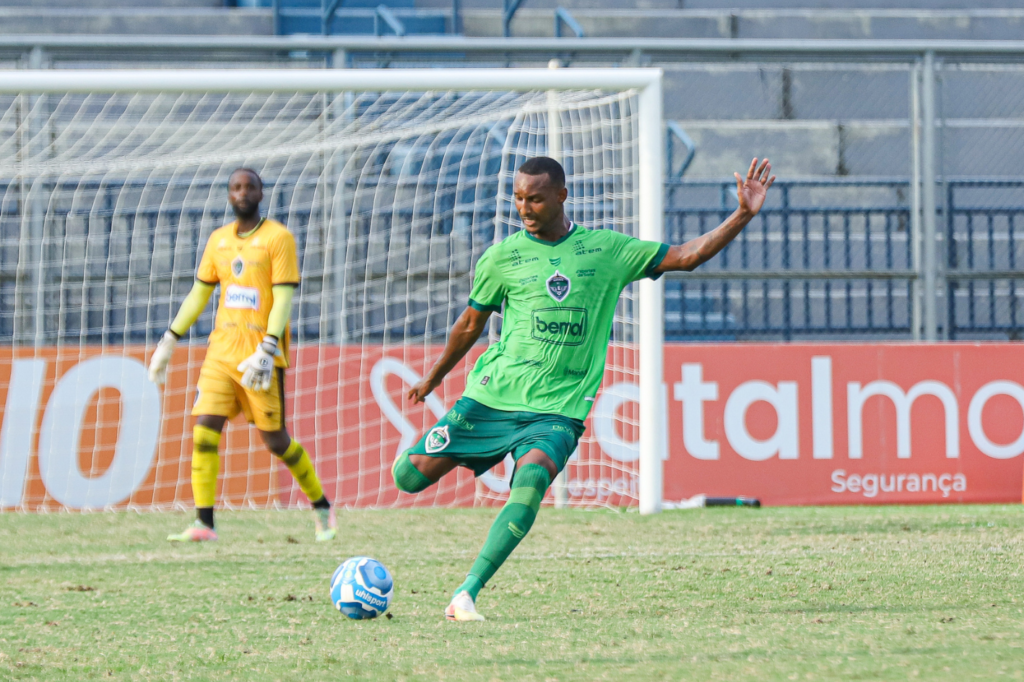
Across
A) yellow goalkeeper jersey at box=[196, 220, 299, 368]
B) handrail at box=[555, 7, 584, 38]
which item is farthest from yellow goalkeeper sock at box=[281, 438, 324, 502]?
handrail at box=[555, 7, 584, 38]

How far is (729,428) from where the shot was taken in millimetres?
9281

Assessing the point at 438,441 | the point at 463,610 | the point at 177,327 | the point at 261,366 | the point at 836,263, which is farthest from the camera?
the point at 836,263

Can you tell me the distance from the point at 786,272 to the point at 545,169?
20.3 feet

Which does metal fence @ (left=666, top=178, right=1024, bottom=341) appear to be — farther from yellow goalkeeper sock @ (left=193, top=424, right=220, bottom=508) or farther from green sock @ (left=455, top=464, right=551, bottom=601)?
green sock @ (left=455, top=464, right=551, bottom=601)

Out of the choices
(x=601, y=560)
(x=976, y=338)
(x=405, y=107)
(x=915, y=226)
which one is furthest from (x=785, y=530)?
(x=976, y=338)

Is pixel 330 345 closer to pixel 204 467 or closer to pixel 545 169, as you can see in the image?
pixel 204 467

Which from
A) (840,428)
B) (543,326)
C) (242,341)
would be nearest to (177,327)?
(242,341)

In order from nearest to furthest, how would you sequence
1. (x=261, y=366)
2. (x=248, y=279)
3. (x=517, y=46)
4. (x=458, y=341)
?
(x=458, y=341) → (x=261, y=366) → (x=248, y=279) → (x=517, y=46)

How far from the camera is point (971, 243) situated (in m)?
12.7

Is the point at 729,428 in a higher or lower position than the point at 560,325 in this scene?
lower

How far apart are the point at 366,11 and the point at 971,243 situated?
7.68 metres

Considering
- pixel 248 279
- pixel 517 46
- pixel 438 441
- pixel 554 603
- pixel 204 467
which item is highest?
pixel 517 46

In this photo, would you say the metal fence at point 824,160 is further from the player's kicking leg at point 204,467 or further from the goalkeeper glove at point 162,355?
the player's kicking leg at point 204,467

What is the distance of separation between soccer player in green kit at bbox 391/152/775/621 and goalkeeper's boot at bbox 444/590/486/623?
1.46 feet
